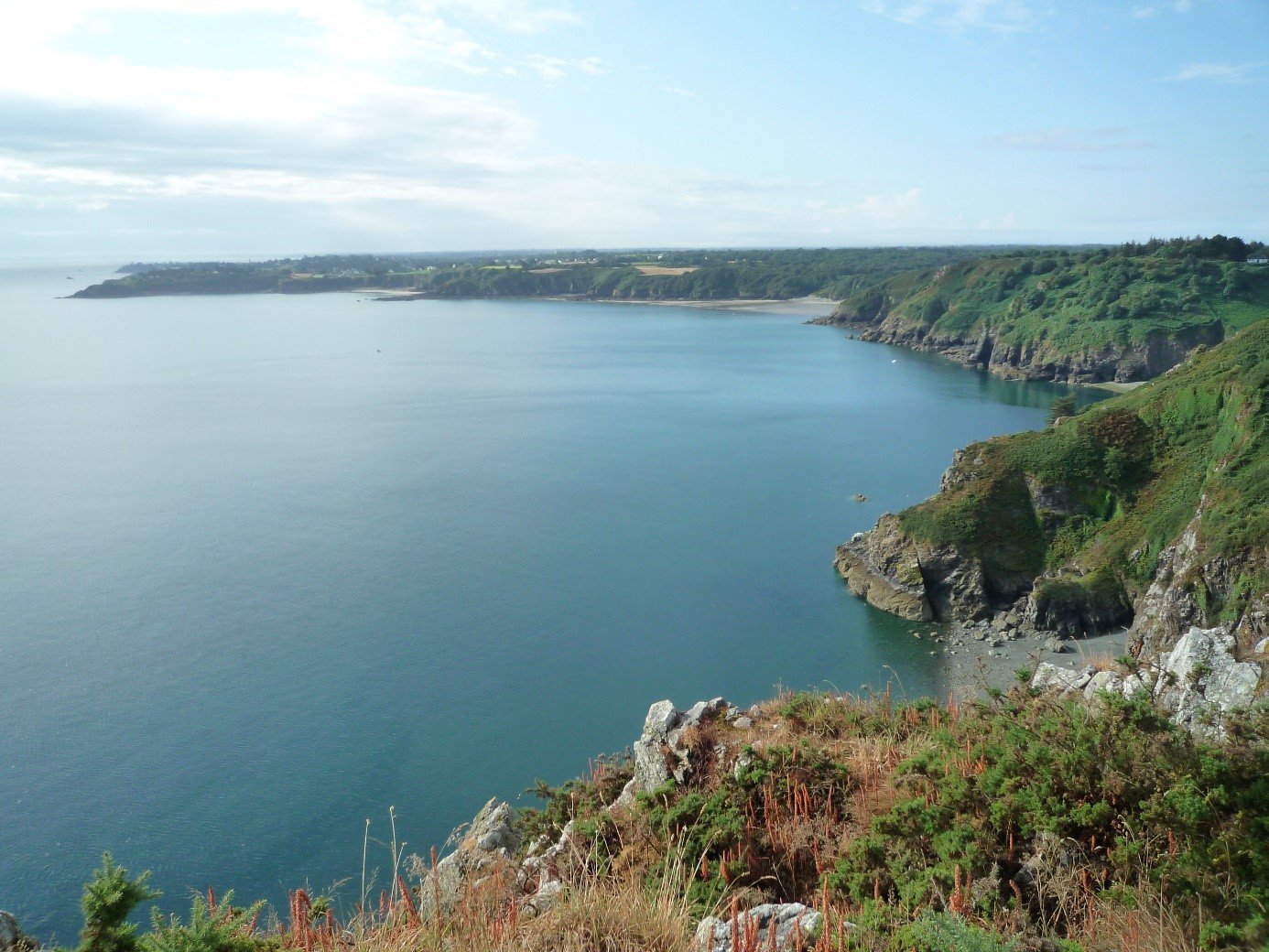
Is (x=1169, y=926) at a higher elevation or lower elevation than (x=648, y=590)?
higher

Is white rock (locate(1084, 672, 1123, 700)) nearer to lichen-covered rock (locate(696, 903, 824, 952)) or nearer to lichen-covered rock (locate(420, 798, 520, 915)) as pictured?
lichen-covered rock (locate(696, 903, 824, 952))

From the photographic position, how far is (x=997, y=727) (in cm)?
642

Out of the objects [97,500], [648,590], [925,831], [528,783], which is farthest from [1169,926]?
[97,500]

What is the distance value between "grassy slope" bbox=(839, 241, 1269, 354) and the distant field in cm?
6587

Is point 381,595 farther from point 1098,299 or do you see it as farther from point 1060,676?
point 1098,299

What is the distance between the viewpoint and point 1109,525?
29.0 m

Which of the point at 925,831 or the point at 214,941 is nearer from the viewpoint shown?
the point at 214,941

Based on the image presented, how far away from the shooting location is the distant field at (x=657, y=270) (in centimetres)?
15850

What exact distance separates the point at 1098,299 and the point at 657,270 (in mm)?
98004

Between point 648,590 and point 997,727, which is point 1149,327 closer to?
point 648,590

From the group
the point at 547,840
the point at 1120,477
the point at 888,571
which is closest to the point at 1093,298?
the point at 1120,477

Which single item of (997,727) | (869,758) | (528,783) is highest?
(997,727)

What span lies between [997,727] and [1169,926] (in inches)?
98.8

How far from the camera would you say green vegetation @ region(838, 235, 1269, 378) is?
7169 cm
